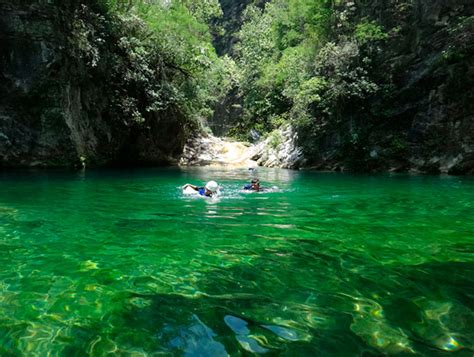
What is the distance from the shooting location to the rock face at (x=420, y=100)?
75.9 ft

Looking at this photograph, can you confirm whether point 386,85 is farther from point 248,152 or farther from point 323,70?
point 248,152

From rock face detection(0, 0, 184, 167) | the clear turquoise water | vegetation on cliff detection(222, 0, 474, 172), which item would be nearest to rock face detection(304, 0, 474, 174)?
vegetation on cliff detection(222, 0, 474, 172)

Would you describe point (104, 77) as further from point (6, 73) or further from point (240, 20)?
point (240, 20)

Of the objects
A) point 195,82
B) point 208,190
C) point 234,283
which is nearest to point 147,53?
point 195,82

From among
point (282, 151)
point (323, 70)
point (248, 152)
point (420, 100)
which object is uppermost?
point (323, 70)

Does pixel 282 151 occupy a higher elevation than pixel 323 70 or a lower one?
lower

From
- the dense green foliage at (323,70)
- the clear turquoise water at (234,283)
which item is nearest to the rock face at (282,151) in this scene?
the dense green foliage at (323,70)

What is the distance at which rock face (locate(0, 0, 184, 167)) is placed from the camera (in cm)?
2017

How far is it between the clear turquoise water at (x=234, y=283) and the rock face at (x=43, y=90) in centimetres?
1399

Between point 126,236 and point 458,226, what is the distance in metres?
6.18

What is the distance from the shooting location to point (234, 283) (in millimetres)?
4625

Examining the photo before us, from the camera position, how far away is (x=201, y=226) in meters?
7.88

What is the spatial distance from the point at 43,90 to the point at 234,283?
19.8 metres

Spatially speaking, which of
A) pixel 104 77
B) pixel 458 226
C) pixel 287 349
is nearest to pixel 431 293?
pixel 287 349
